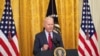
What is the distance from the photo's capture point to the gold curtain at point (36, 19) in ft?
14.3

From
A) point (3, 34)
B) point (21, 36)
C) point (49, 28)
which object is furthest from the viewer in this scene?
point (21, 36)

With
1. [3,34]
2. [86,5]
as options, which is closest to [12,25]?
[3,34]

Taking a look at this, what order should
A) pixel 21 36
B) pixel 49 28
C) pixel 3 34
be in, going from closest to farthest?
pixel 49 28 < pixel 3 34 < pixel 21 36

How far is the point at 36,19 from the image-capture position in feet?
14.5

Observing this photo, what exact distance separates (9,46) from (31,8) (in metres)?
0.92

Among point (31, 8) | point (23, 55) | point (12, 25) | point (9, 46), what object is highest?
point (31, 8)

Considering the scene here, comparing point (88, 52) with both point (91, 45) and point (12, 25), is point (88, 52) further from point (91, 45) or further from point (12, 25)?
point (12, 25)

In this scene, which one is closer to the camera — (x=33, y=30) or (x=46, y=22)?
(x=46, y=22)

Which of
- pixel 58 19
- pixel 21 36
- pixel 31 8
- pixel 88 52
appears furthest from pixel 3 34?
pixel 88 52

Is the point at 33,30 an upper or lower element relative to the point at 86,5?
lower

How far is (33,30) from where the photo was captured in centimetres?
441

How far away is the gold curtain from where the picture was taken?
14.3 feet

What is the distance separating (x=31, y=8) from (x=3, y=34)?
0.82 meters

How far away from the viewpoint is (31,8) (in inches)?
173
